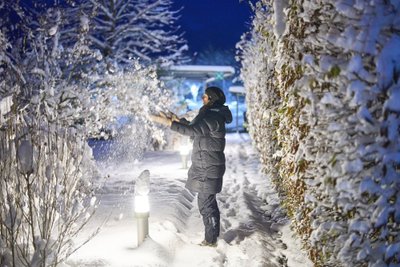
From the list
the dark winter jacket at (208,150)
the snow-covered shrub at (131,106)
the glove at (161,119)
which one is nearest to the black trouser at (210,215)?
the dark winter jacket at (208,150)

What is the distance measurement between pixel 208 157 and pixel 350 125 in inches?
94.2

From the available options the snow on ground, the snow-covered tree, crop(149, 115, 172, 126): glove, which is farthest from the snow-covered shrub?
→ the snow-covered tree

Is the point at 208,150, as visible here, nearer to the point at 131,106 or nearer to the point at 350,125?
the point at 350,125

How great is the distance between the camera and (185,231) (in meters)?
5.29

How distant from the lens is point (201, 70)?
86.6 ft

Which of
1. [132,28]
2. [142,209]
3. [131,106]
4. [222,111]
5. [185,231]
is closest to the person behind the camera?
[142,209]

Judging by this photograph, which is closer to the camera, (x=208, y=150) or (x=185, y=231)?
(x=208, y=150)

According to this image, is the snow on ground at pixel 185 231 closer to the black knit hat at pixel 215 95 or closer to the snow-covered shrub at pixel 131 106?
the black knit hat at pixel 215 95

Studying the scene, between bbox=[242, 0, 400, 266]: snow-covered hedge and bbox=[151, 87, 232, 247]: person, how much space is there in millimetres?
1709

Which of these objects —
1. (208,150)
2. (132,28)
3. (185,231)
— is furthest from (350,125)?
(132,28)

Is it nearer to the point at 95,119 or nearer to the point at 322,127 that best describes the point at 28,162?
the point at 322,127

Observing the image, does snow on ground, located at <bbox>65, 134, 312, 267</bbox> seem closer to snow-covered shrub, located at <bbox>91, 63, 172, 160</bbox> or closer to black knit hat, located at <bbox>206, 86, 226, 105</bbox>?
black knit hat, located at <bbox>206, 86, 226, 105</bbox>

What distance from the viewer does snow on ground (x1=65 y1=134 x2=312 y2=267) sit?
4211 millimetres

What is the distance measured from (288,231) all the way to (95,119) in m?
4.40
